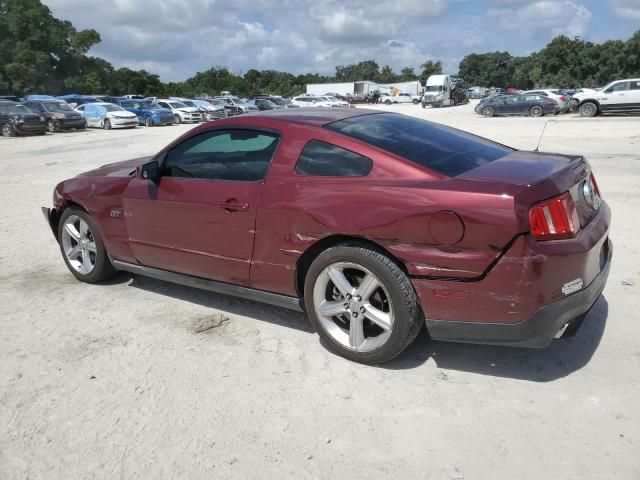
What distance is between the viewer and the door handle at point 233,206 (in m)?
3.75

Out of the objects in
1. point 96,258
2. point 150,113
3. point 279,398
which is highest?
point 96,258

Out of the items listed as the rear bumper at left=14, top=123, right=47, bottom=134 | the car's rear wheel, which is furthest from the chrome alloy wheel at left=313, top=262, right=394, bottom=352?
the car's rear wheel

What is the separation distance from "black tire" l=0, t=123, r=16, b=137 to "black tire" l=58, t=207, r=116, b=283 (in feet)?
77.6

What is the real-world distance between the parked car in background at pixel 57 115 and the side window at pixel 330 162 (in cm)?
2699

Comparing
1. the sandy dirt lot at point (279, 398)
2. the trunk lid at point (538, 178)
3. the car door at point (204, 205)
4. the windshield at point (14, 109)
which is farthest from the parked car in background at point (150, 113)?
the trunk lid at point (538, 178)

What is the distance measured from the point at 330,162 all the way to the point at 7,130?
26.5 m

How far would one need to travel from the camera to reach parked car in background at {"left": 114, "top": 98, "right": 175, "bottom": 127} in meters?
31.8

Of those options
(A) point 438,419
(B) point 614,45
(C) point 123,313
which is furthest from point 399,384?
(B) point 614,45

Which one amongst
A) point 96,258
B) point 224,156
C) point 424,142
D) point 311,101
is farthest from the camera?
point 311,101

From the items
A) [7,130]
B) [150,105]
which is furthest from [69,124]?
[150,105]

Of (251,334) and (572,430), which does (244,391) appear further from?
(572,430)

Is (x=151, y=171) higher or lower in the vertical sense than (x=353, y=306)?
higher

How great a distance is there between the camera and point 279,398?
3.15 meters

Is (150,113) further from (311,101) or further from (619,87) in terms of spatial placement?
(619,87)
